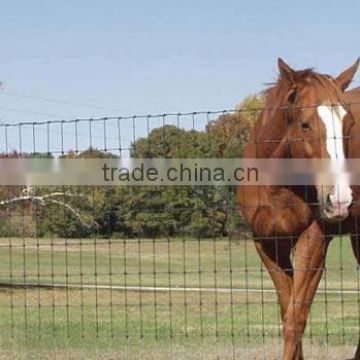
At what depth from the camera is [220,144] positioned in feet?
28.5

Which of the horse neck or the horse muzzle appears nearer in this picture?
the horse muzzle

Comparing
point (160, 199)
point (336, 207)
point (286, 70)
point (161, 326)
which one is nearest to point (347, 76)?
point (286, 70)

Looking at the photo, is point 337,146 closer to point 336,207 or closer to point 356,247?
point 336,207

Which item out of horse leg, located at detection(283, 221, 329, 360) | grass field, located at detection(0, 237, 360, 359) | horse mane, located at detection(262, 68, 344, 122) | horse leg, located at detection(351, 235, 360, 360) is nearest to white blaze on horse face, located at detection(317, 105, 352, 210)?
horse mane, located at detection(262, 68, 344, 122)

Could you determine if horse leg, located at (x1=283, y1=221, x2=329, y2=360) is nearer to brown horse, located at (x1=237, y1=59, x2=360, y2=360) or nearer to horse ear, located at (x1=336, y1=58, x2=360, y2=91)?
brown horse, located at (x1=237, y1=59, x2=360, y2=360)

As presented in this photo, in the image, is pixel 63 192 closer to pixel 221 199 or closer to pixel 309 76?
pixel 221 199

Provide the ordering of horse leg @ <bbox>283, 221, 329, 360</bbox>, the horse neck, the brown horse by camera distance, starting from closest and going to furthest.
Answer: the brown horse, horse leg @ <bbox>283, 221, 329, 360</bbox>, the horse neck

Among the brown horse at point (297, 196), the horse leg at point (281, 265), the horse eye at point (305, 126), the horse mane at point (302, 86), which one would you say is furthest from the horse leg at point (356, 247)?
the horse eye at point (305, 126)

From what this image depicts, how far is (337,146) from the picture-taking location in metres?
6.84

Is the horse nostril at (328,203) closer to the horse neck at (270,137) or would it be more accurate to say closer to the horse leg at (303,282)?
the horse leg at (303,282)

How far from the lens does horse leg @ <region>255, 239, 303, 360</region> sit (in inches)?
310

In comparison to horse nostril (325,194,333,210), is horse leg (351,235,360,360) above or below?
below

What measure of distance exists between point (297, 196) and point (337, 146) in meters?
0.89

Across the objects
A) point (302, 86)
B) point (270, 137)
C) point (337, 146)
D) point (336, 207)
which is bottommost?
point (336, 207)
